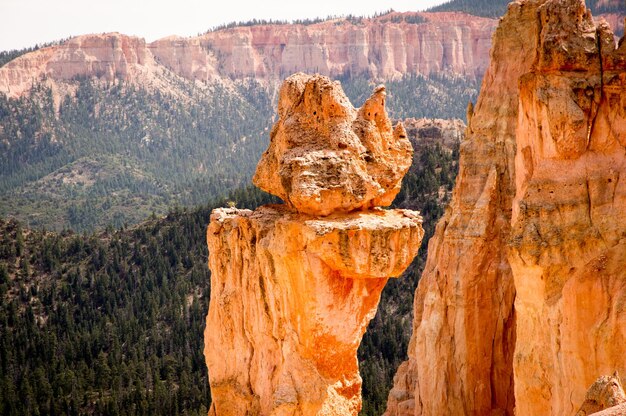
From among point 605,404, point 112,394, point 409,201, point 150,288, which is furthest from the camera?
point 150,288

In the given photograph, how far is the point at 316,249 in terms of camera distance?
794 inches

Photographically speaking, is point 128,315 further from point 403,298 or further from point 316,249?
point 316,249

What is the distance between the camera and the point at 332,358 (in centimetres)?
2138

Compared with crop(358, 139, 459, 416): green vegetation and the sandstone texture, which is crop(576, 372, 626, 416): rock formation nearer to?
the sandstone texture

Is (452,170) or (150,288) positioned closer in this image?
(452,170)

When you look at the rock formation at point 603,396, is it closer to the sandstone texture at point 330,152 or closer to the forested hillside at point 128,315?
the sandstone texture at point 330,152

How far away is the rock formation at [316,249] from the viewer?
66.9 ft

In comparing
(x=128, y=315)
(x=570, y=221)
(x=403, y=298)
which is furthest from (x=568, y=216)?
(x=128, y=315)

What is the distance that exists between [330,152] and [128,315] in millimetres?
74059

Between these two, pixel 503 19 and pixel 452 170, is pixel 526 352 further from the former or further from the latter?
pixel 452 170

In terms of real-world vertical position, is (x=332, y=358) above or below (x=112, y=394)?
above

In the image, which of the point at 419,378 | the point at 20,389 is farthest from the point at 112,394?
the point at 419,378

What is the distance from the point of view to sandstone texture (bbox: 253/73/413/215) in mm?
20781

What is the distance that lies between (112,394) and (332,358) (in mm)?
49568
